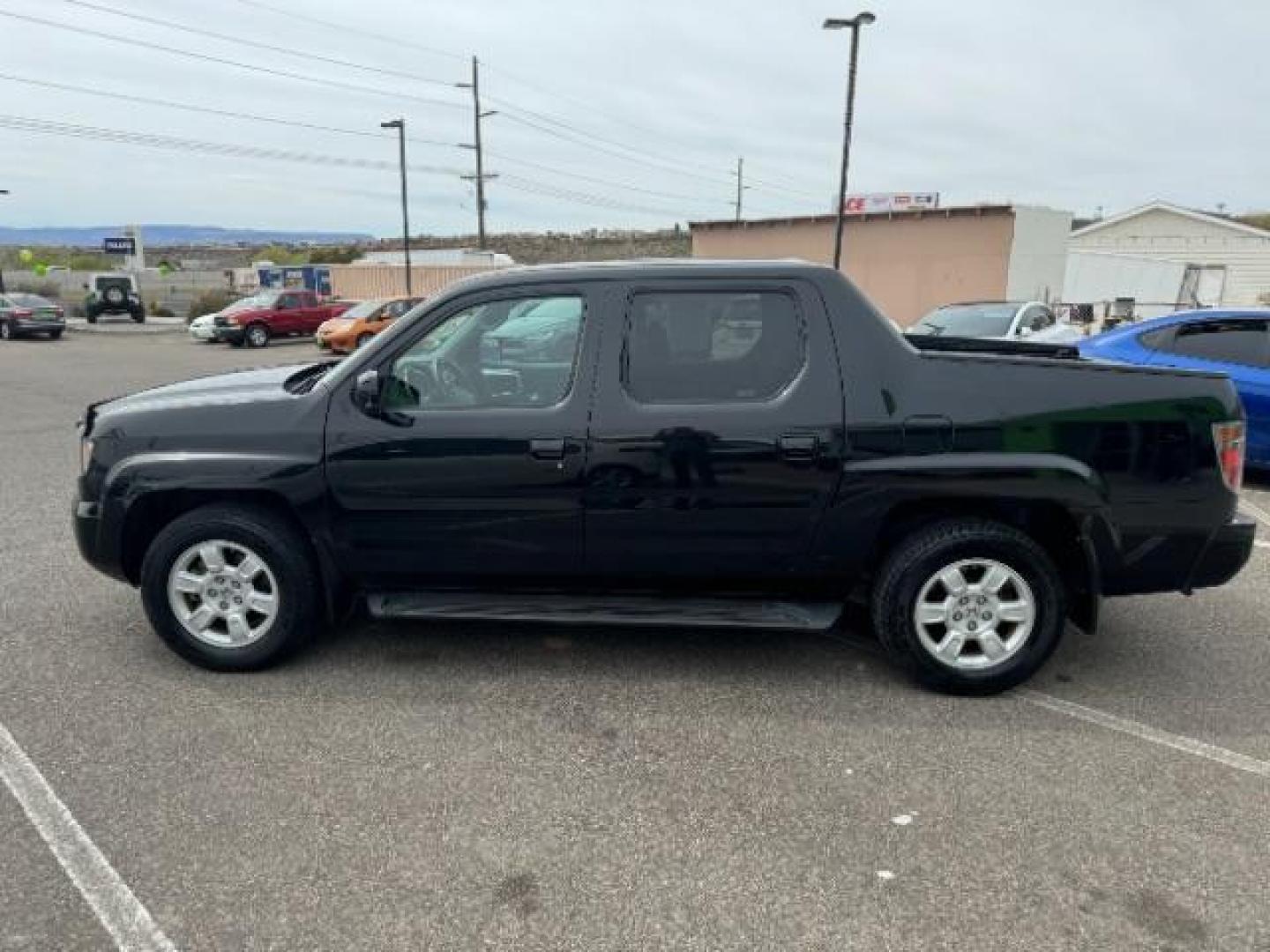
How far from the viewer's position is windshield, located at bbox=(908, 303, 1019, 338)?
39.3ft

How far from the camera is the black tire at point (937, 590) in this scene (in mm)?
3604

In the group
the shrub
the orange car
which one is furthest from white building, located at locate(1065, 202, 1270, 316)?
the shrub

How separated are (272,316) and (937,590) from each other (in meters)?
26.4

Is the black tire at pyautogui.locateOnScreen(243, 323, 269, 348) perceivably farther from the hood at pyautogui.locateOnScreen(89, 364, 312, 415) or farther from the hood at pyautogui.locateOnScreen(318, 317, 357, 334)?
the hood at pyautogui.locateOnScreen(89, 364, 312, 415)

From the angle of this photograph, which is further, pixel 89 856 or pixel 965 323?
pixel 965 323

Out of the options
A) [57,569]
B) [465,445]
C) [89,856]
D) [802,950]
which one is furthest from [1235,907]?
[57,569]

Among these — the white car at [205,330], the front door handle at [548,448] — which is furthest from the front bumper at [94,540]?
the white car at [205,330]

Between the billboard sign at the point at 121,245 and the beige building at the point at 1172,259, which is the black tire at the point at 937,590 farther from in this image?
the billboard sign at the point at 121,245

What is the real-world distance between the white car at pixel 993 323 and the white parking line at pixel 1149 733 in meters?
8.46

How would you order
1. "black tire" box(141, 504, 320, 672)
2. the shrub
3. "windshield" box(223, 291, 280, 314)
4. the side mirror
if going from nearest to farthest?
the side mirror
"black tire" box(141, 504, 320, 672)
"windshield" box(223, 291, 280, 314)
the shrub

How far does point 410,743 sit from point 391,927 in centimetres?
99

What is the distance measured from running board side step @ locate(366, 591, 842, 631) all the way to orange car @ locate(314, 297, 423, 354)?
19.7 meters

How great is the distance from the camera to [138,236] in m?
43.3

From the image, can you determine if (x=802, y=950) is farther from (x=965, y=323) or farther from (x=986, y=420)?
(x=965, y=323)
